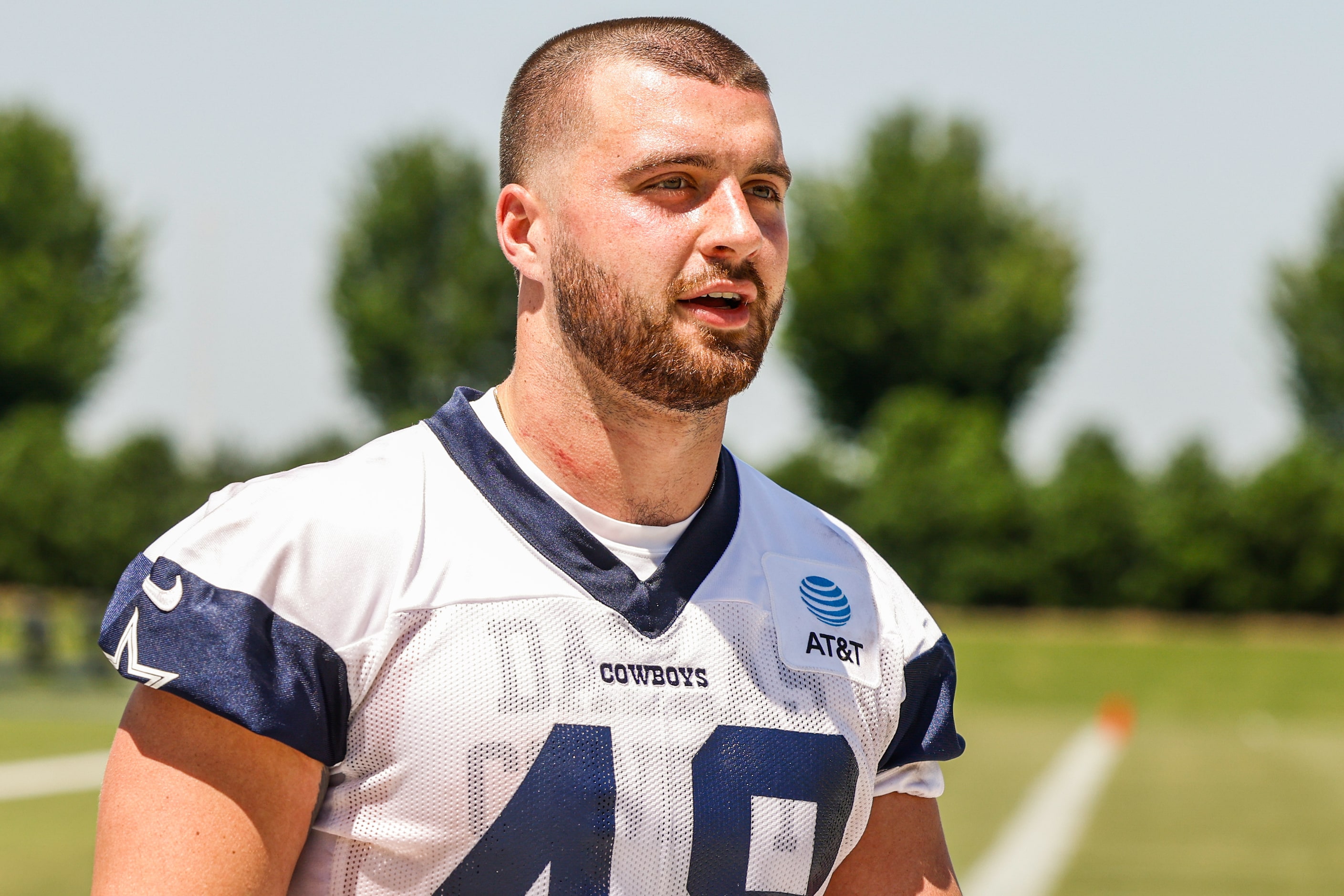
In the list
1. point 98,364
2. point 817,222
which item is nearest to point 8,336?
point 98,364

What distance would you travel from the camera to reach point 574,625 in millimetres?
2367

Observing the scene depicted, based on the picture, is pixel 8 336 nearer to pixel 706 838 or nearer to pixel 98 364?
pixel 98 364

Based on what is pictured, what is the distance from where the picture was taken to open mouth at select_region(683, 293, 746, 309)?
2406 mm

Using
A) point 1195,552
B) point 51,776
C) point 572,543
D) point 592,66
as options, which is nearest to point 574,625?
point 572,543

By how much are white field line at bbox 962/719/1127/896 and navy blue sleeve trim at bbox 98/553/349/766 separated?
9.57 meters

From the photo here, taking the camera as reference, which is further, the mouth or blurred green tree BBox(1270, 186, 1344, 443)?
blurred green tree BBox(1270, 186, 1344, 443)

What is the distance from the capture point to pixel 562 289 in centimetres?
247

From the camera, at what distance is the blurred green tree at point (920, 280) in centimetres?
5566

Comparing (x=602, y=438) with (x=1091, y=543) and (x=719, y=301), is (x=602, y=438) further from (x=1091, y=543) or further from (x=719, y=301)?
(x=1091, y=543)

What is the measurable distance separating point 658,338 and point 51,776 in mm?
14127

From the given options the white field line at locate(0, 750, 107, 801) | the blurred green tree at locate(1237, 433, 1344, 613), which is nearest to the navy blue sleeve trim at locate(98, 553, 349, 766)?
the white field line at locate(0, 750, 107, 801)

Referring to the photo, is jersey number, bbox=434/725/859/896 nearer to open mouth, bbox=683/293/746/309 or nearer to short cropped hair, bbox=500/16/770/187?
open mouth, bbox=683/293/746/309

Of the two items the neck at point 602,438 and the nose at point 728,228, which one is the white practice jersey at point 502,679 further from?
the nose at point 728,228

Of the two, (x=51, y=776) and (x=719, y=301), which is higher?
(x=719, y=301)
